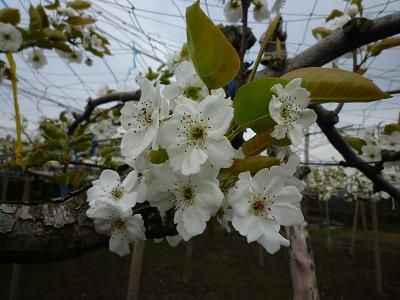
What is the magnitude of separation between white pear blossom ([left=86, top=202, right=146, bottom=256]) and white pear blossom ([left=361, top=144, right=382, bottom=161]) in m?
1.15

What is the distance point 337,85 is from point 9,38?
1.21 meters

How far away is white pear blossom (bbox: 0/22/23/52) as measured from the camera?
1.18 m

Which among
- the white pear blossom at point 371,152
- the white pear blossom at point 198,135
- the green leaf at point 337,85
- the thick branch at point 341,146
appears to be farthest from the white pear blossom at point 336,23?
the white pear blossom at point 198,135

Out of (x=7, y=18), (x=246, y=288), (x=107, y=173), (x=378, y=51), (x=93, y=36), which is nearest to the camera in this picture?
(x=107, y=173)

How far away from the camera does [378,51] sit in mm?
1040

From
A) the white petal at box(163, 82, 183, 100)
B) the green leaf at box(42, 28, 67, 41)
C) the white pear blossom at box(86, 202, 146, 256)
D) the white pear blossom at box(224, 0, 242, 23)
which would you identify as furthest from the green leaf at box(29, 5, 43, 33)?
the white pear blossom at box(86, 202, 146, 256)

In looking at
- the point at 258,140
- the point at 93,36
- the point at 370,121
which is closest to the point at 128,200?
the point at 258,140

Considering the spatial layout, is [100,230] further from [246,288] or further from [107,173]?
[246,288]

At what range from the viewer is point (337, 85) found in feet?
1.56

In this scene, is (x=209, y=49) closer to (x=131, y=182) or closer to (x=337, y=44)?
(x=131, y=182)

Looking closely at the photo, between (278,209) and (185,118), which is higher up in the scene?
(185,118)

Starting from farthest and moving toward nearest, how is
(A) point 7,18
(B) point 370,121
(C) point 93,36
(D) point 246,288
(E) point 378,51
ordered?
1. (B) point 370,121
2. (D) point 246,288
3. (C) point 93,36
4. (A) point 7,18
5. (E) point 378,51

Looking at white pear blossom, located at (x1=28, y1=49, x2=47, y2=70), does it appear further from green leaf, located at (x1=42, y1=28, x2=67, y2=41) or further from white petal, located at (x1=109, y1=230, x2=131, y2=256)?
white petal, located at (x1=109, y1=230, x2=131, y2=256)

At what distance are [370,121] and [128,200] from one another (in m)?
8.39
